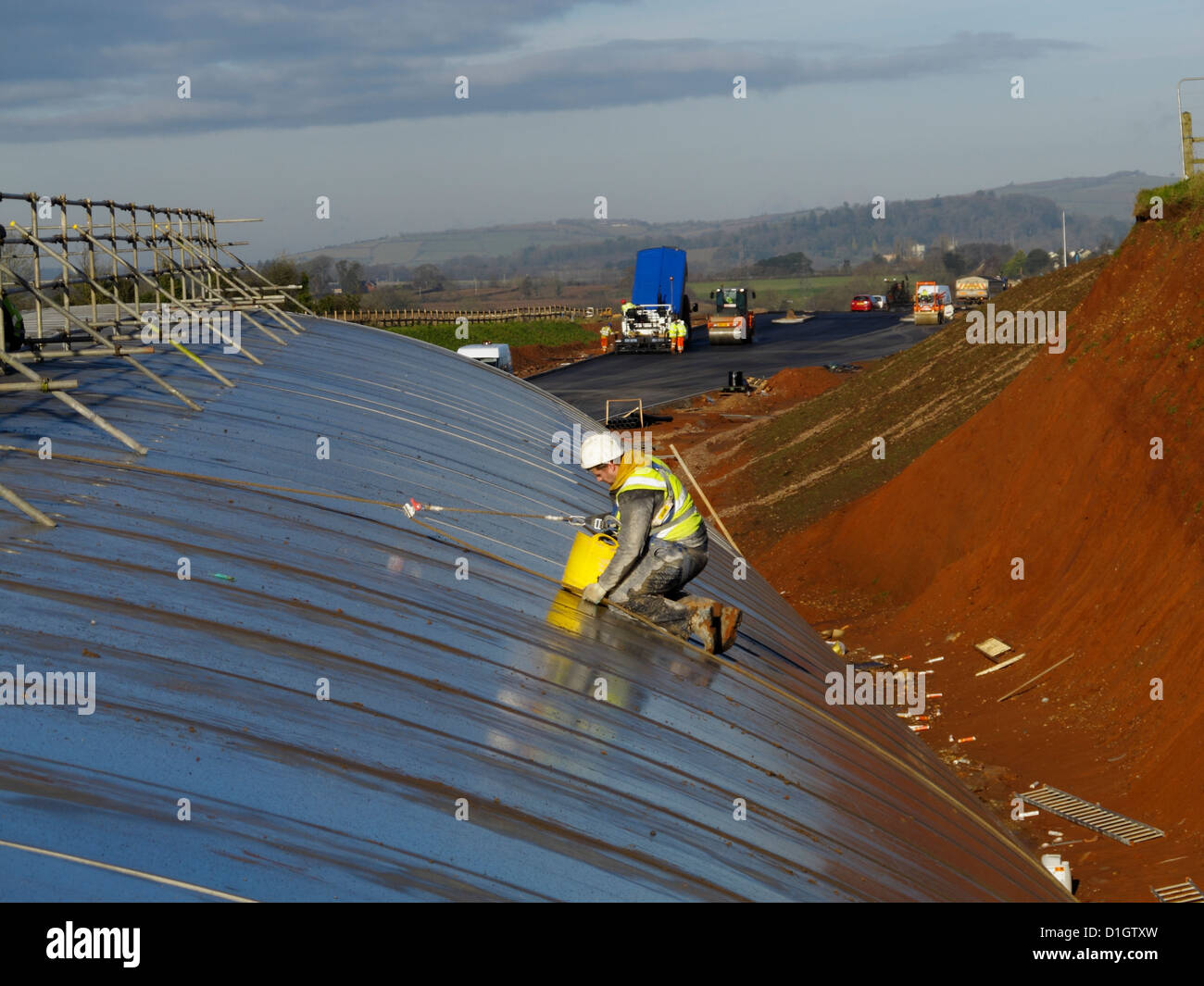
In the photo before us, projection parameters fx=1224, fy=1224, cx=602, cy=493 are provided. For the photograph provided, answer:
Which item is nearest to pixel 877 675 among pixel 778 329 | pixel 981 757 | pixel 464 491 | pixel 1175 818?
pixel 981 757

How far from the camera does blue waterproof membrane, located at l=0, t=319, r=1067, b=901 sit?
17.6 feet

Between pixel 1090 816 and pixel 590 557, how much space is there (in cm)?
962

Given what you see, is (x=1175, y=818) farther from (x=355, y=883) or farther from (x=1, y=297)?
(x=1, y=297)

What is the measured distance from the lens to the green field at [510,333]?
77.2 metres

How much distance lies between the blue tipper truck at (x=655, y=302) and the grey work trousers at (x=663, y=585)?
58.0 metres

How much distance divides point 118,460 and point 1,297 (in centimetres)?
279

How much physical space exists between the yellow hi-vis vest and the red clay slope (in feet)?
26.2

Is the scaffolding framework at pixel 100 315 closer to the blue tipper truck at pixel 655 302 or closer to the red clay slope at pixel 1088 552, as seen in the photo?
the red clay slope at pixel 1088 552

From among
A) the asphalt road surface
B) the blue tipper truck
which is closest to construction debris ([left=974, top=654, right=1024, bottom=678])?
the asphalt road surface

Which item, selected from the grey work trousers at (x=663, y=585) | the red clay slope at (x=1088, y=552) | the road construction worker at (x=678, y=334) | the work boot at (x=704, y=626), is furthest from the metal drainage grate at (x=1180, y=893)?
the road construction worker at (x=678, y=334)

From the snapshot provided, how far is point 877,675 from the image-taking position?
2206cm

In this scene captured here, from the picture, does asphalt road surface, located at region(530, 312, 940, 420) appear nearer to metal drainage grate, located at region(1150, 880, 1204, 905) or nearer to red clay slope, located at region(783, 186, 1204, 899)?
red clay slope, located at region(783, 186, 1204, 899)

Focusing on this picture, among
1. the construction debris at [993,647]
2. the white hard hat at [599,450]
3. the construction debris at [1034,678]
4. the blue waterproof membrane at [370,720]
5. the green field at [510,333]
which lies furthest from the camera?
the green field at [510,333]

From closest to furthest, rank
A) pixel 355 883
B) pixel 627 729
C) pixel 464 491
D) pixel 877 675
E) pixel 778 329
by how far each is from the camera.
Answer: pixel 355 883
pixel 627 729
pixel 464 491
pixel 877 675
pixel 778 329
